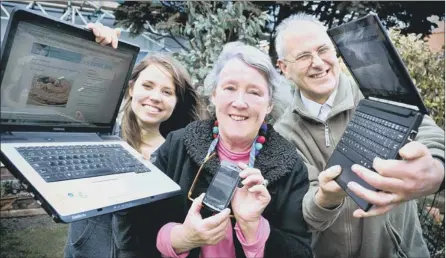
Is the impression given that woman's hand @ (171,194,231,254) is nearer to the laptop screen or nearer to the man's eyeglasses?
the laptop screen

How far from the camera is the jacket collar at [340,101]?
6.57ft

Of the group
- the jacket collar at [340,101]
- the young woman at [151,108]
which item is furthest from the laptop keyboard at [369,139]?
the young woman at [151,108]

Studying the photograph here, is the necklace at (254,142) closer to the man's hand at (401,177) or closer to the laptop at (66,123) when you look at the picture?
the laptop at (66,123)

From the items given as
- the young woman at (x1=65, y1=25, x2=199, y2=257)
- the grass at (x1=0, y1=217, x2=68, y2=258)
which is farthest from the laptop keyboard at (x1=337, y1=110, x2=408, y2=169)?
the grass at (x1=0, y1=217, x2=68, y2=258)

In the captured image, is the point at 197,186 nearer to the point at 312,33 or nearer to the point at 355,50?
the point at 355,50

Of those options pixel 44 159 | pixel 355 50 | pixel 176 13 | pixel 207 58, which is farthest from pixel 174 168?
pixel 176 13

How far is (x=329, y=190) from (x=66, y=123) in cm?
102

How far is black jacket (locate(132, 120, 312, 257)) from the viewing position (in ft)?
5.39

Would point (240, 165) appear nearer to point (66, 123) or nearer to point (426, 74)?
point (66, 123)

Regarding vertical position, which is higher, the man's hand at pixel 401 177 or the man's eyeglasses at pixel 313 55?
the man's eyeglasses at pixel 313 55

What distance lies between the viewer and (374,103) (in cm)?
142

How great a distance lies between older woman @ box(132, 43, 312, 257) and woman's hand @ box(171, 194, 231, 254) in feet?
0.10

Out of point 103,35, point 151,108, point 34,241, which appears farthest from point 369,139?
point 34,241

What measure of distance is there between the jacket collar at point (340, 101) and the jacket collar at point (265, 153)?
0.29m
